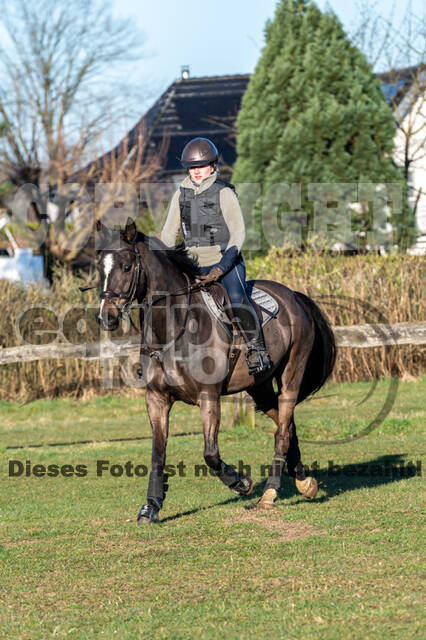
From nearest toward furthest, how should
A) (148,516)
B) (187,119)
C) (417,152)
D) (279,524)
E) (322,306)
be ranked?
(279,524), (148,516), (322,306), (417,152), (187,119)

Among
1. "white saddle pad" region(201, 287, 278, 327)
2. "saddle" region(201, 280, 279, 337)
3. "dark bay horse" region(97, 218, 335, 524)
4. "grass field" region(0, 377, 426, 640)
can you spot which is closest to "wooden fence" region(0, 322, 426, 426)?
"grass field" region(0, 377, 426, 640)

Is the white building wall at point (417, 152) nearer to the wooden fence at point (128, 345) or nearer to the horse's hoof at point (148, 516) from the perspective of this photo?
the wooden fence at point (128, 345)

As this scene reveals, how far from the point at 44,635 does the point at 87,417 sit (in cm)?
1112

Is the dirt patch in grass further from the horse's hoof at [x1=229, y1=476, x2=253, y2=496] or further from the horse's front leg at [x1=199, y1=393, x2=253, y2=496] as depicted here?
the horse's front leg at [x1=199, y1=393, x2=253, y2=496]

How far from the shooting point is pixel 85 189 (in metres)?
34.2

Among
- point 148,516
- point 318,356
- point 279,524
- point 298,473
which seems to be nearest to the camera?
point 279,524

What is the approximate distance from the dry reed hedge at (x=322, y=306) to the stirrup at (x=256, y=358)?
30.0 ft

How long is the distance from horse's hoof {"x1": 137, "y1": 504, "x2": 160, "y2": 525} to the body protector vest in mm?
2228

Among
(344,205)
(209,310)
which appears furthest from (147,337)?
(344,205)

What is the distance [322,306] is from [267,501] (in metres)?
10.0

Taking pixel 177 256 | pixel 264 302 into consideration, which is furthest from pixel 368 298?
pixel 177 256

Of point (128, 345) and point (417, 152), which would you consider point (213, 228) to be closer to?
point (128, 345)

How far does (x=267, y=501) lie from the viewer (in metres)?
7.32

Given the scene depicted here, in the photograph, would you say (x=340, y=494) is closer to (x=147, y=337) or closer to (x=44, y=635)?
(x=147, y=337)
